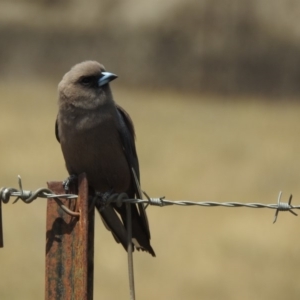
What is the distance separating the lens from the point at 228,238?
14.9 metres

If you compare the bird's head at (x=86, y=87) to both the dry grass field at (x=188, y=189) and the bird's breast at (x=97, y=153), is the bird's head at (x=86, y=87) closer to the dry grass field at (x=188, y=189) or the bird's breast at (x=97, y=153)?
the bird's breast at (x=97, y=153)

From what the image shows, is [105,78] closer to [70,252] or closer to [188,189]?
[70,252]

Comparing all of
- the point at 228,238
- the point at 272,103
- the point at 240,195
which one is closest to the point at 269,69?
the point at 272,103

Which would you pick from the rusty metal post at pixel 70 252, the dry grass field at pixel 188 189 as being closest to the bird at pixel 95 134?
the rusty metal post at pixel 70 252

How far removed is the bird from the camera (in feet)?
21.2

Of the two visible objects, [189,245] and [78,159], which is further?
[189,245]

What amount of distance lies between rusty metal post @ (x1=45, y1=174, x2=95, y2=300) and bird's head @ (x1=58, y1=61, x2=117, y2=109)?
6.74 feet

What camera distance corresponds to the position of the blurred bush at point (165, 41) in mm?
28031

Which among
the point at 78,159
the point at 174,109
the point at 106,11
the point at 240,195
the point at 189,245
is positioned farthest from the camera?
the point at 106,11

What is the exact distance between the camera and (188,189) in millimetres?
17484

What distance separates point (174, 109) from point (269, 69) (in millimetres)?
4724

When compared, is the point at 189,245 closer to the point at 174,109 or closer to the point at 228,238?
the point at 228,238

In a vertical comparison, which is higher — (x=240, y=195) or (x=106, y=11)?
(x=106, y=11)

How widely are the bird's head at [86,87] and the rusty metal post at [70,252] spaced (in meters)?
2.05
